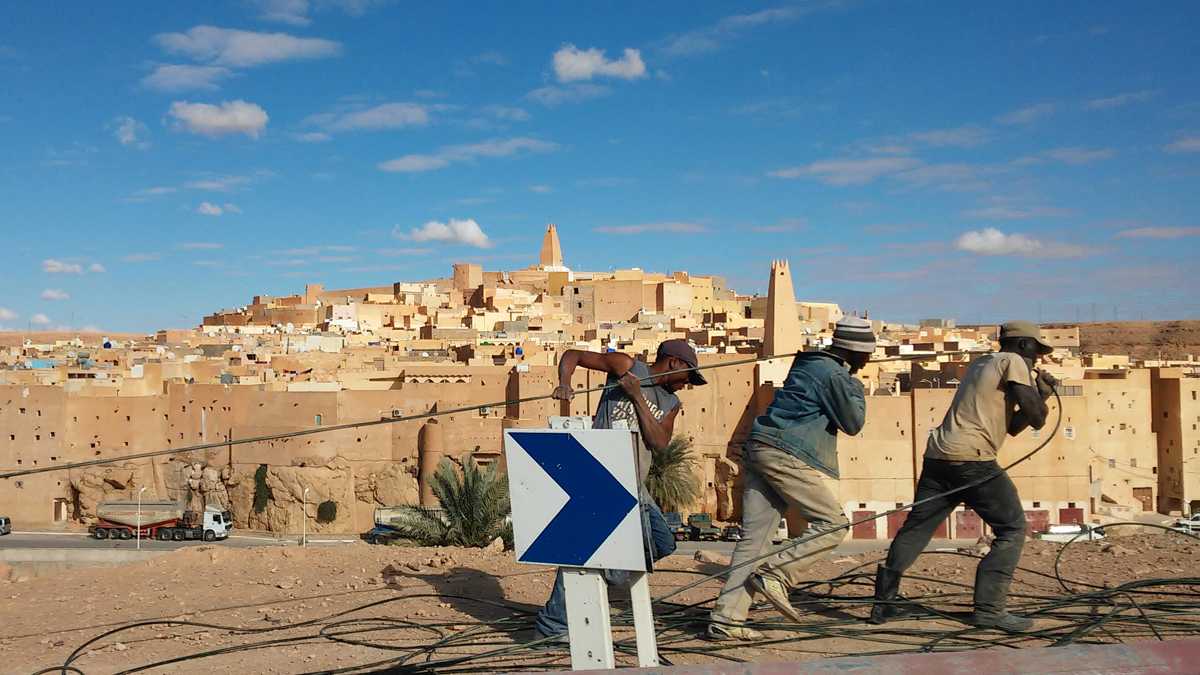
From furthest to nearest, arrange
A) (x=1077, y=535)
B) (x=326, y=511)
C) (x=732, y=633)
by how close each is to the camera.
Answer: (x=326, y=511), (x=1077, y=535), (x=732, y=633)

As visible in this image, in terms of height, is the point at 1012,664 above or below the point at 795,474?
below

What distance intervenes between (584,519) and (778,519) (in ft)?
4.81

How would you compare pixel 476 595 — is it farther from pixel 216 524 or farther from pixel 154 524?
pixel 154 524

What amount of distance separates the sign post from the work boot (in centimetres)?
165

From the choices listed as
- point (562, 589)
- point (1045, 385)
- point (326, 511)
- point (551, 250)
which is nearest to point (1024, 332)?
point (1045, 385)

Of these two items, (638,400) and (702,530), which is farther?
(702,530)

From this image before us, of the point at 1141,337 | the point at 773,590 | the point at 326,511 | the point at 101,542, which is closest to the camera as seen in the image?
the point at 773,590

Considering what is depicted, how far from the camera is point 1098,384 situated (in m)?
30.6

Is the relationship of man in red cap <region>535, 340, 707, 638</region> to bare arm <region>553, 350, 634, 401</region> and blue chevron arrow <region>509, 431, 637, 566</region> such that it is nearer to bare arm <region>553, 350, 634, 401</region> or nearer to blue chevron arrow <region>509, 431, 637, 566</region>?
bare arm <region>553, 350, 634, 401</region>

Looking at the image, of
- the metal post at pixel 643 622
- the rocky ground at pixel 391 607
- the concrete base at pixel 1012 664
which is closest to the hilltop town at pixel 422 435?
the rocky ground at pixel 391 607

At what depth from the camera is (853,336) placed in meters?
4.48

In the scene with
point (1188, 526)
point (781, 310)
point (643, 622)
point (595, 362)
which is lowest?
point (1188, 526)

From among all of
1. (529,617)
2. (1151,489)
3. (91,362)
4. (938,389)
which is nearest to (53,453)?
(91,362)

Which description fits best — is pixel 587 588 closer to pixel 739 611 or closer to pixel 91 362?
pixel 739 611
